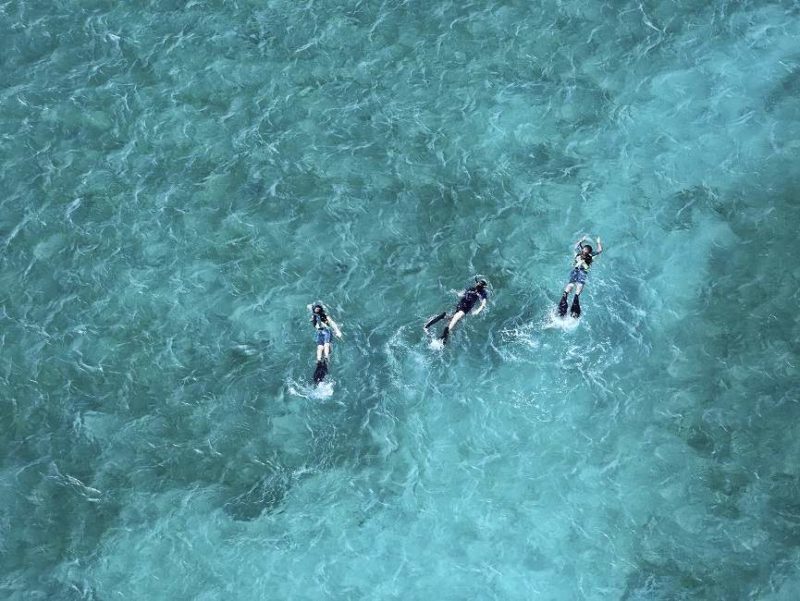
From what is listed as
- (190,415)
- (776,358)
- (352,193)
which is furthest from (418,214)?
(776,358)

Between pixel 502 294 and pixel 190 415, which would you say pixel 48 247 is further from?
pixel 502 294

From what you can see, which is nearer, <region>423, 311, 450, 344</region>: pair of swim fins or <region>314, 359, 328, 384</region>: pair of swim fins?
<region>314, 359, 328, 384</region>: pair of swim fins

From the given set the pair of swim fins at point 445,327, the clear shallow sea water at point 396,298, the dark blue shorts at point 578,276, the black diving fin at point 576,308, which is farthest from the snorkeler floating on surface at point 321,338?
the dark blue shorts at point 578,276

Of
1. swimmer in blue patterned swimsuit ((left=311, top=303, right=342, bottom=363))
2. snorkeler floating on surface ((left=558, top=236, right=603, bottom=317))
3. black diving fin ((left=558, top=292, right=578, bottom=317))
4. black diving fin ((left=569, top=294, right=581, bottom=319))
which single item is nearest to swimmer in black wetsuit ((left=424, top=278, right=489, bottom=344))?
black diving fin ((left=558, top=292, right=578, bottom=317))

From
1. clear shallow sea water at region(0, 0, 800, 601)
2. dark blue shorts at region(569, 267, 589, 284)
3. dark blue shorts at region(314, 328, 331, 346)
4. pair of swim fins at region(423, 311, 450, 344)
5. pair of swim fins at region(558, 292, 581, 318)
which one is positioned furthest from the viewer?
pair of swim fins at region(558, 292, 581, 318)

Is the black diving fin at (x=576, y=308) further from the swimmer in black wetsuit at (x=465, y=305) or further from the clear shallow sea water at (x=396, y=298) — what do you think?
the swimmer in black wetsuit at (x=465, y=305)

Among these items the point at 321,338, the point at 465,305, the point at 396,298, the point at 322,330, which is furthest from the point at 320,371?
the point at 465,305

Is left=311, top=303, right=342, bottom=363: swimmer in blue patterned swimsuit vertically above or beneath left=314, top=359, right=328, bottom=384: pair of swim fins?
above

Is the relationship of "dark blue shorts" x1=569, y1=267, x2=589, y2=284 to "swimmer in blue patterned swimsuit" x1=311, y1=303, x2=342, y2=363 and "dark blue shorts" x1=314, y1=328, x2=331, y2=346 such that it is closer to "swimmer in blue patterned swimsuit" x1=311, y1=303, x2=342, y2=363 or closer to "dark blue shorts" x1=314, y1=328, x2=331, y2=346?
"swimmer in blue patterned swimsuit" x1=311, y1=303, x2=342, y2=363

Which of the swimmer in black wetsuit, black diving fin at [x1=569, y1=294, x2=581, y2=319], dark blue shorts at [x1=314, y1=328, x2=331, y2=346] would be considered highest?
dark blue shorts at [x1=314, y1=328, x2=331, y2=346]
